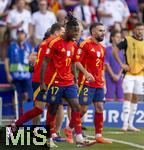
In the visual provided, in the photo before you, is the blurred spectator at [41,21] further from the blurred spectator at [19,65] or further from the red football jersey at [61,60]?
the red football jersey at [61,60]

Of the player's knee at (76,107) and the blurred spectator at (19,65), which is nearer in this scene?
the player's knee at (76,107)

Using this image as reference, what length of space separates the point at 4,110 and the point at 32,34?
83.0 inches

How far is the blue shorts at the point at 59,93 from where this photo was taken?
41.0 feet

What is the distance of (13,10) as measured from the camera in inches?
756

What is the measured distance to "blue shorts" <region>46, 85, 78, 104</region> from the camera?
12484 millimetres

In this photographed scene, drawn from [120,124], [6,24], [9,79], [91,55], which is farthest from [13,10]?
[91,55]

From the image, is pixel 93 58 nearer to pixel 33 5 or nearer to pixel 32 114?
pixel 32 114

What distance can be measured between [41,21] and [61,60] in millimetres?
6858

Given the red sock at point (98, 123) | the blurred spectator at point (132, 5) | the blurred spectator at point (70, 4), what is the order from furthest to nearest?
Answer: the blurred spectator at point (132, 5), the blurred spectator at point (70, 4), the red sock at point (98, 123)

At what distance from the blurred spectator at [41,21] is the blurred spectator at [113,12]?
1.58 metres

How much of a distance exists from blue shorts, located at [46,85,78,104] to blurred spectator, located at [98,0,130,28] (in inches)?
309

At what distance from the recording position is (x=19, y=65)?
1797cm

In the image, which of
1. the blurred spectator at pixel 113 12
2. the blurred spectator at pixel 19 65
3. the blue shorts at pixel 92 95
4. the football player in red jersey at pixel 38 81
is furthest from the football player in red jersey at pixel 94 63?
the blurred spectator at pixel 113 12

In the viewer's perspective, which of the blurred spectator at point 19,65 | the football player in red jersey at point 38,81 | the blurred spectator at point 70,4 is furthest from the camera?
the blurred spectator at point 70,4
